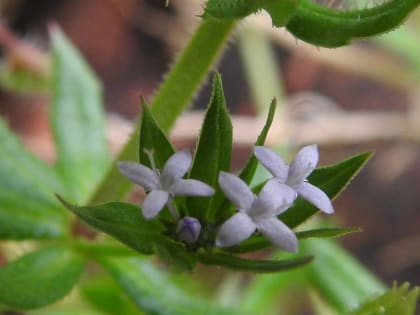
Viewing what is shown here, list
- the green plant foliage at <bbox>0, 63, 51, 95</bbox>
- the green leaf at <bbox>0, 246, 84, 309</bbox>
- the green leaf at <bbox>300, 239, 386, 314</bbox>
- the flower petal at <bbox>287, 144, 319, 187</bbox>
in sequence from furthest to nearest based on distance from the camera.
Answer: the green plant foliage at <bbox>0, 63, 51, 95</bbox> → the green leaf at <bbox>300, 239, 386, 314</bbox> → the green leaf at <bbox>0, 246, 84, 309</bbox> → the flower petal at <bbox>287, 144, 319, 187</bbox>

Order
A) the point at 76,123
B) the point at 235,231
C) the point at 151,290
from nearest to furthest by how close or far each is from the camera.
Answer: the point at 235,231 → the point at 151,290 → the point at 76,123

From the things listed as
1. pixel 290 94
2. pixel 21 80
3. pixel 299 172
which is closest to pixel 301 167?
pixel 299 172

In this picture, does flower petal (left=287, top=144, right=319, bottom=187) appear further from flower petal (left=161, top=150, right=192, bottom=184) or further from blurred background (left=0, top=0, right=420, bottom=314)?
blurred background (left=0, top=0, right=420, bottom=314)

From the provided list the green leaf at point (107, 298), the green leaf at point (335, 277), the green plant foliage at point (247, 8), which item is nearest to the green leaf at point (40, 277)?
the green leaf at point (107, 298)

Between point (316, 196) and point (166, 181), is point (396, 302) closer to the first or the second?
point (316, 196)

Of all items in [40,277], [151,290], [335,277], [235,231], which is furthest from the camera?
[335,277]

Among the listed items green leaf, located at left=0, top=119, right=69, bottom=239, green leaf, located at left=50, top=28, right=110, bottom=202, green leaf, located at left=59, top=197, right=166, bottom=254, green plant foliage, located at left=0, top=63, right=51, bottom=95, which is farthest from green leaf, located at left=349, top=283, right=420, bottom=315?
green plant foliage, located at left=0, top=63, right=51, bottom=95

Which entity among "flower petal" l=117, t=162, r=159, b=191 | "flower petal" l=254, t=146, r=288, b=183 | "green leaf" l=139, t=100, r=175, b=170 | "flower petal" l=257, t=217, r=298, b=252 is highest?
"flower petal" l=254, t=146, r=288, b=183

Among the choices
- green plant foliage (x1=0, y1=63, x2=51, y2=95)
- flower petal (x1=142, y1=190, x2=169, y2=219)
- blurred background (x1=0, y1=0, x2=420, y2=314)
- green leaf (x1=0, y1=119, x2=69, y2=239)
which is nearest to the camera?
flower petal (x1=142, y1=190, x2=169, y2=219)
